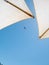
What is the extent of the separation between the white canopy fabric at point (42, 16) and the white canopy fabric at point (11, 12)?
34.6 inches

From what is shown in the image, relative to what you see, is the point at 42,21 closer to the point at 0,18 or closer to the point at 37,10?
the point at 37,10

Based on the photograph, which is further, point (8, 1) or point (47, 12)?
point (47, 12)

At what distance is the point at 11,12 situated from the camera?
28.8 feet

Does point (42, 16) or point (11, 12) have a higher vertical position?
point (11, 12)

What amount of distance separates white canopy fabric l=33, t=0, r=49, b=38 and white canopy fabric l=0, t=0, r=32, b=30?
879mm

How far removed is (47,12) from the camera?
31.0 ft

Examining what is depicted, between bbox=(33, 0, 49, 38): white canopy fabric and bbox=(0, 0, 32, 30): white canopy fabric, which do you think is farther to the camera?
bbox=(33, 0, 49, 38): white canopy fabric

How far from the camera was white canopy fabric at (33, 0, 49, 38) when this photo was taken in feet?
30.7

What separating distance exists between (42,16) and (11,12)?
1903mm

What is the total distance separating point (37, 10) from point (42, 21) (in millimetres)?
687

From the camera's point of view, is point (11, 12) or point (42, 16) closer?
point (11, 12)

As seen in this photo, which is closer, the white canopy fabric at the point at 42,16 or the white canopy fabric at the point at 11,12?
the white canopy fabric at the point at 11,12

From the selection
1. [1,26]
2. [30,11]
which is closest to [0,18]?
[1,26]

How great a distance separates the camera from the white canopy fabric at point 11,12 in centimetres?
872
